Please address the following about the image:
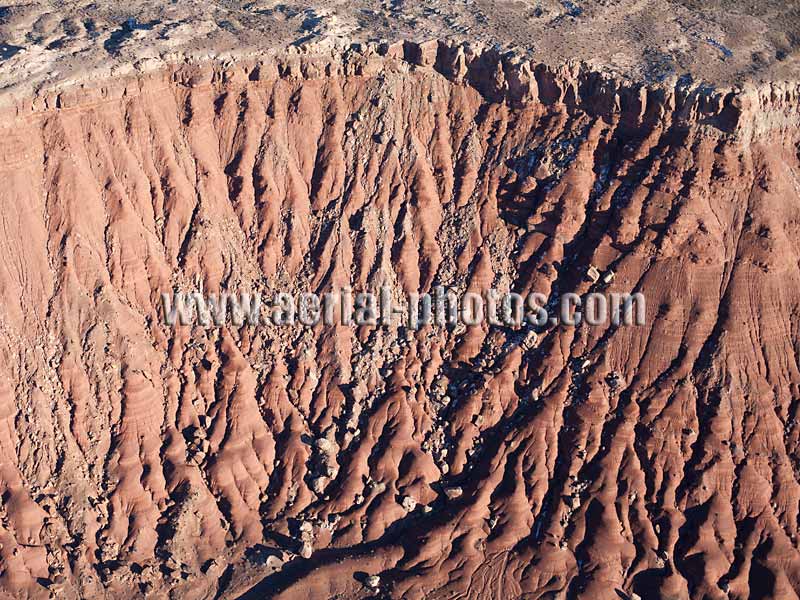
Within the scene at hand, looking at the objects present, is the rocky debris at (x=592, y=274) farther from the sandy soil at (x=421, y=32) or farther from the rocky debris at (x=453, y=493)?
the rocky debris at (x=453, y=493)

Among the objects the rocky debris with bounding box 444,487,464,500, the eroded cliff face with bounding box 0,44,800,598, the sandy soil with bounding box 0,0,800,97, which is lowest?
the rocky debris with bounding box 444,487,464,500

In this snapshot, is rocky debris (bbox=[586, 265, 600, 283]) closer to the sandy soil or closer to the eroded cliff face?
the eroded cliff face

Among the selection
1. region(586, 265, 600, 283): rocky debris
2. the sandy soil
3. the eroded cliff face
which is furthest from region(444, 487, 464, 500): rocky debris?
the sandy soil

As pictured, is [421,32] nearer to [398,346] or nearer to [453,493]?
[398,346]

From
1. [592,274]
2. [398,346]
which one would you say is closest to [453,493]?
[398,346]

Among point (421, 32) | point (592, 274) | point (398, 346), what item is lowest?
point (398, 346)

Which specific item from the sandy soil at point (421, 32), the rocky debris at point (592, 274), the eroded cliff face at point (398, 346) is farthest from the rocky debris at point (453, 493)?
the sandy soil at point (421, 32)

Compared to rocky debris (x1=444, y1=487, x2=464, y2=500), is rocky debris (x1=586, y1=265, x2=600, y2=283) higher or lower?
rocky debris (x1=586, y1=265, x2=600, y2=283)

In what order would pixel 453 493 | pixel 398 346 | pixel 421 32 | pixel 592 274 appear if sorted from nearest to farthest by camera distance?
pixel 453 493 → pixel 592 274 → pixel 398 346 → pixel 421 32

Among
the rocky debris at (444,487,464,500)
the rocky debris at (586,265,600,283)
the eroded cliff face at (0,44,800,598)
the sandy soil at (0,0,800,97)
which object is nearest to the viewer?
the eroded cliff face at (0,44,800,598)
